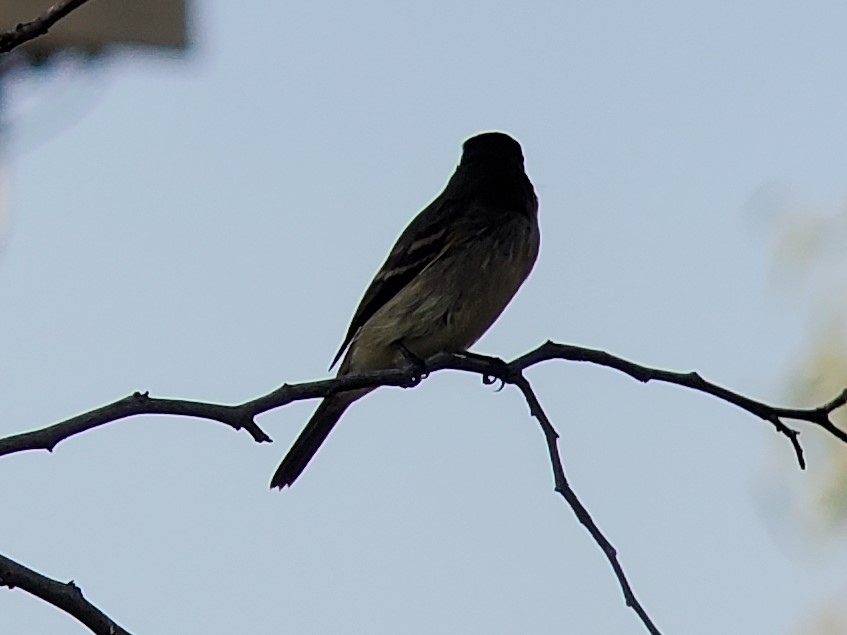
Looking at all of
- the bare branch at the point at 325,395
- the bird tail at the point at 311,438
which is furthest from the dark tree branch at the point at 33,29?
the bird tail at the point at 311,438

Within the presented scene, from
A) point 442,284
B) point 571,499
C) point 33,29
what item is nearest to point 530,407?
point 571,499

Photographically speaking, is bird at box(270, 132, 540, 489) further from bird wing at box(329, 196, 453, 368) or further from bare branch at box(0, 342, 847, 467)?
bare branch at box(0, 342, 847, 467)

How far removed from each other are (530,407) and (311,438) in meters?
2.30

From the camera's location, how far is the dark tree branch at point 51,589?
2.29m

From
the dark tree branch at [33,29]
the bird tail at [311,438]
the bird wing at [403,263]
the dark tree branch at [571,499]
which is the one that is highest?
the bird wing at [403,263]

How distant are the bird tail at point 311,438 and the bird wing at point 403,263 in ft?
0.48

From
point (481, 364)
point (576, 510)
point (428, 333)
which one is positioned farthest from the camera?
point (428, 333)

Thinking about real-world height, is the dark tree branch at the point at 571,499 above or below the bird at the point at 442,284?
below

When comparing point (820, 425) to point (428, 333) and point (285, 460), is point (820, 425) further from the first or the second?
point (285, 460)

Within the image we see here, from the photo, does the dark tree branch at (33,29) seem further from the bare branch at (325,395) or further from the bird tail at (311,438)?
the bird tail at (311,438)

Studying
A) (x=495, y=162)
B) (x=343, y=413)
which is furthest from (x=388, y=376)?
(x=495, y=162)

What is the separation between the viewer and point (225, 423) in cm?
251

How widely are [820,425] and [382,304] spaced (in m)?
2.61

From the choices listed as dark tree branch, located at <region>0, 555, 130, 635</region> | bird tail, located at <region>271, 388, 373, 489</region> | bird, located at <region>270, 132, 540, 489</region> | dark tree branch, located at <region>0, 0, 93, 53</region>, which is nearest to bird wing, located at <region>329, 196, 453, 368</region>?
bird, located at <region>270, 132, 540, 489</region>
